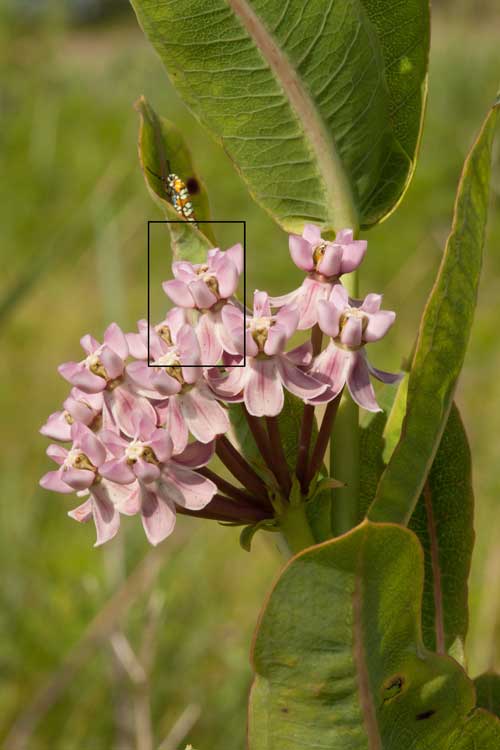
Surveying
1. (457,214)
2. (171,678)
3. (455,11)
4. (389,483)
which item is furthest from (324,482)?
(455,11)

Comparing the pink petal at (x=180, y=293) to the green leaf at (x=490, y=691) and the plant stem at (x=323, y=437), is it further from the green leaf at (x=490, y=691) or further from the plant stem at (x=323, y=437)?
the green leaf at (x=490, y=691)

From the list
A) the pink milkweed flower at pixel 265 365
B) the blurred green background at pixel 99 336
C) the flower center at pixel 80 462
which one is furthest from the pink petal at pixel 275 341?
the blurred green background at pixel 99 336

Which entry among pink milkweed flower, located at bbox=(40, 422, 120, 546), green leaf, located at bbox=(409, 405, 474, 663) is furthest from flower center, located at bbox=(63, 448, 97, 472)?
green leaf, located at bbox=(409, 405, 474, 663)

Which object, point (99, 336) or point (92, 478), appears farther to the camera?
point (99, 336)

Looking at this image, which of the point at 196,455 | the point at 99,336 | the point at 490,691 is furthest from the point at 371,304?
the point at 99,336

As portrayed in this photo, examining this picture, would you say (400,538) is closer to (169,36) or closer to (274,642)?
(274,642)

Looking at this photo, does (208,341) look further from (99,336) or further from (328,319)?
(99,336)
